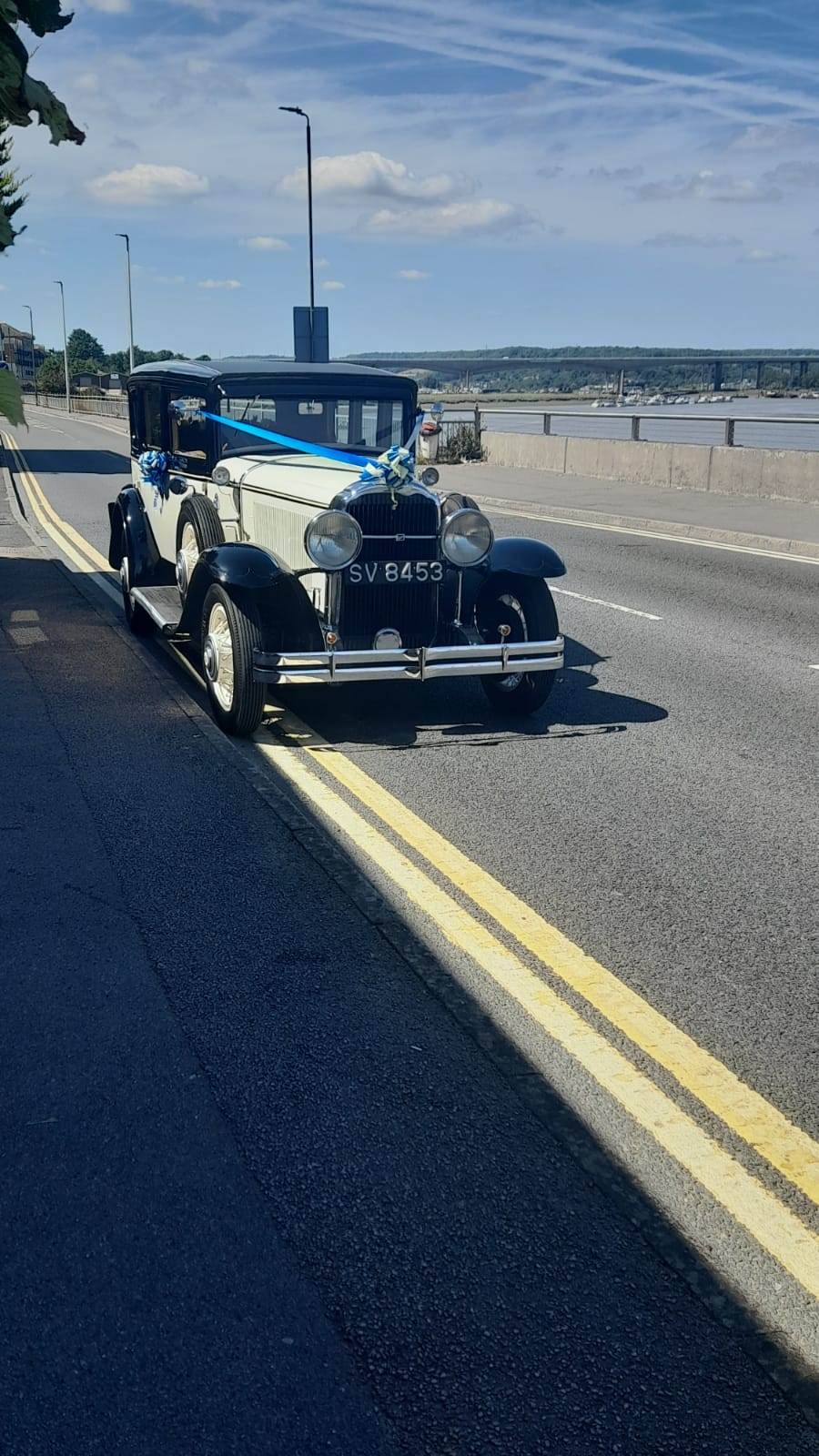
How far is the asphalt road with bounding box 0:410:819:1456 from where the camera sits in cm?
243

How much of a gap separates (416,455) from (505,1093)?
5750 mm

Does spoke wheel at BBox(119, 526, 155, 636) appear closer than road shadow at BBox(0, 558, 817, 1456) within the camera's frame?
No

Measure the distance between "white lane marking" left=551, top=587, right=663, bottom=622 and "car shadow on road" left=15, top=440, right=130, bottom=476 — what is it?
738 inches

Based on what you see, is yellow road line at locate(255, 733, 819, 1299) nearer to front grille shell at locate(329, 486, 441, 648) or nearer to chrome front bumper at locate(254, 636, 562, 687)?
chrome front bumper at locate(254, 636, 562, 687)

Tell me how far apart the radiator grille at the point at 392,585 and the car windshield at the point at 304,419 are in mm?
1539

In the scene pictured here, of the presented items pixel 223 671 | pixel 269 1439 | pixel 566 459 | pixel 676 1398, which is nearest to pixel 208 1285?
pixel 269 1439

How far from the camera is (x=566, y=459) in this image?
85.3ft

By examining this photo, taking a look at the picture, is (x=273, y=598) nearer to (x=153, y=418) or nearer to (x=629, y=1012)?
(x=153, y=418)

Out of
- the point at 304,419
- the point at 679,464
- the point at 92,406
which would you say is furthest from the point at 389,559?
the point at 92,406

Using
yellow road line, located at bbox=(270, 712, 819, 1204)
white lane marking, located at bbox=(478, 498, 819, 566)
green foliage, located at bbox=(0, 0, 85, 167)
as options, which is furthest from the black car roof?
white lane marking, located at bbox=(478, 498, 819, 566)

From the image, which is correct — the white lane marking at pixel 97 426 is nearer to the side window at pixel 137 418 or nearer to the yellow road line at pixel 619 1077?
the side window at pixel 137 418

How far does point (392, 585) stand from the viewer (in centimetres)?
705

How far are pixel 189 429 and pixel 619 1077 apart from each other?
6.39 metres

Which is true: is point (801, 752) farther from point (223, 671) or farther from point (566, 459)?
point (566, 459)
